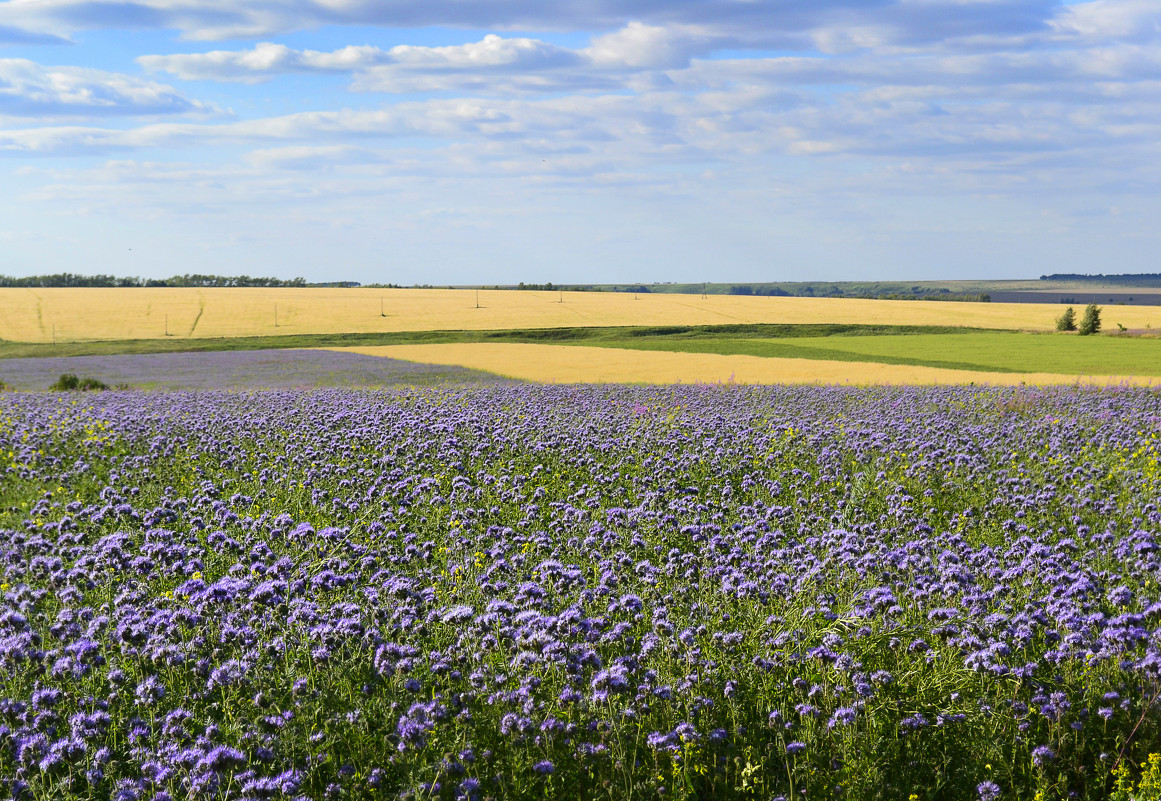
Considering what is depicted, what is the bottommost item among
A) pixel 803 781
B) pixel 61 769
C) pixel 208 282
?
pixel 803 781

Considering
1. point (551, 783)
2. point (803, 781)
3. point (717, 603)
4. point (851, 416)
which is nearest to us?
point (551, 783)

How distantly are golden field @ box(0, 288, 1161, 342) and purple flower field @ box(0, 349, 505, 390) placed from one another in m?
17.9

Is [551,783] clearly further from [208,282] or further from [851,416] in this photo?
[208,282]

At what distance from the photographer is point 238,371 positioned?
38.1 meters

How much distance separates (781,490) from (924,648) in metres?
4.81

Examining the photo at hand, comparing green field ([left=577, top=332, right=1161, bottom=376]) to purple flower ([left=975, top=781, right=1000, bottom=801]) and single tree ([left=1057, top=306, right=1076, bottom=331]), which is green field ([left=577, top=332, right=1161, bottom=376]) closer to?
single tree ([left=1057, top=306, right=1076, bottom=331])

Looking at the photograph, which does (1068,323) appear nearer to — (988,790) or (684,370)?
(684,370)

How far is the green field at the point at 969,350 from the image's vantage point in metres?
39.5

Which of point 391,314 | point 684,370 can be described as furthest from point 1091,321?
point 391,314

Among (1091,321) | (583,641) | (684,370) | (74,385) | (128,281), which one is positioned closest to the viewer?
(583,641)

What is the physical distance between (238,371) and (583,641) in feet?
119

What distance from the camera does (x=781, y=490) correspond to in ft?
33.4

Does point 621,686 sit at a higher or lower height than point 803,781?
higher

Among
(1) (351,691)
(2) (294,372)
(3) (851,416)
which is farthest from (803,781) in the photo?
(2) (294,372)
